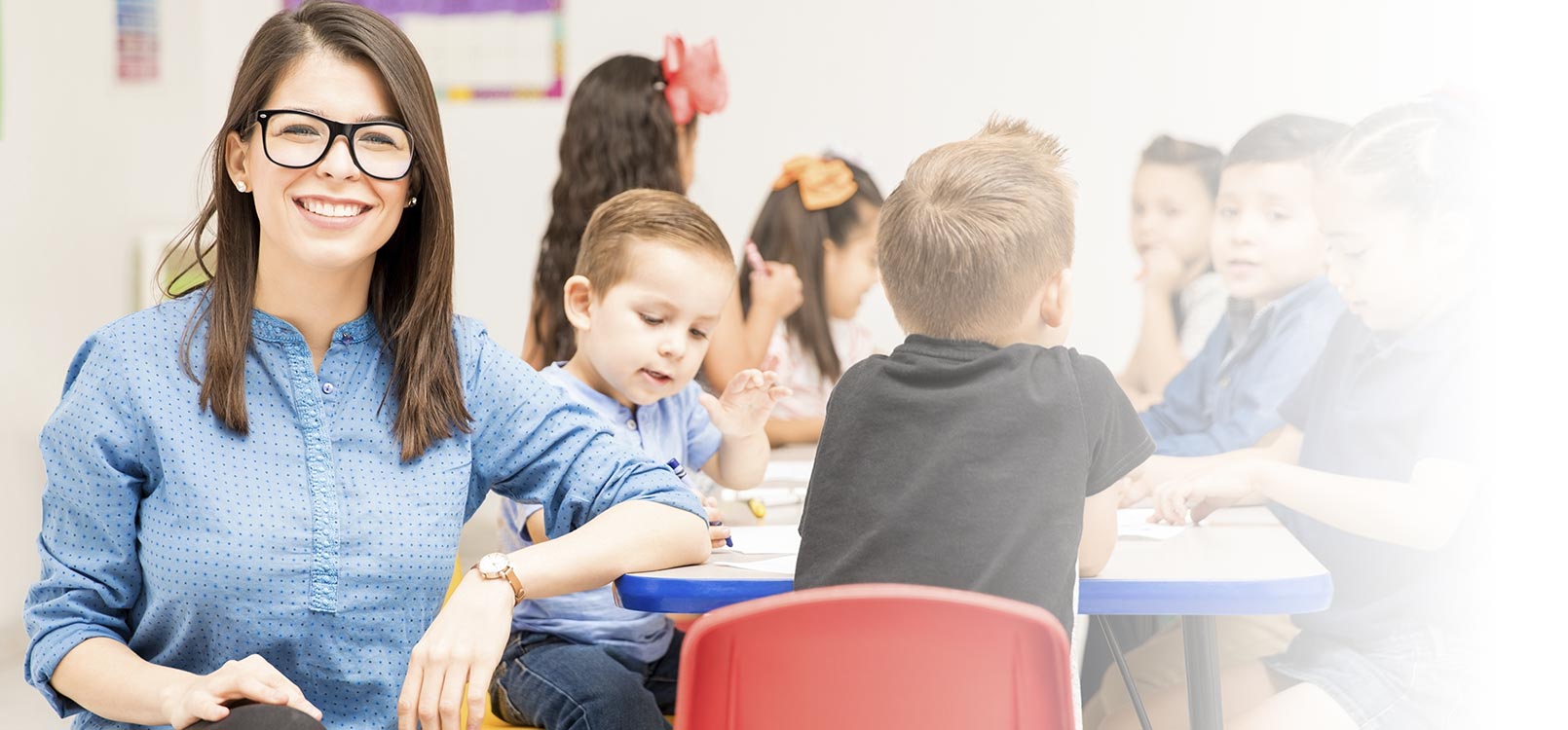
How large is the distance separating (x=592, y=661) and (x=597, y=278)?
0.57 metres

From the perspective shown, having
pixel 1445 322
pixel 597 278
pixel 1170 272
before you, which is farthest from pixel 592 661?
pixel 1170 272

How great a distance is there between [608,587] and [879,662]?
100cm

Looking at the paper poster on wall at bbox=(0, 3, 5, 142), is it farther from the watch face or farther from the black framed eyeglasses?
the watch face

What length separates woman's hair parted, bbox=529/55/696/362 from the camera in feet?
10.1

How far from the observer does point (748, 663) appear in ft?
3.36

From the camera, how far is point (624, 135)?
3.16 m

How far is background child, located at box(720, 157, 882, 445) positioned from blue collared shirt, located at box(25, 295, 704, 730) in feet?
7.45

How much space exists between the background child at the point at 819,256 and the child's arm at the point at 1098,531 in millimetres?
2227

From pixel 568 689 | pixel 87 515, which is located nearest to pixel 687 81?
pixel 568 689

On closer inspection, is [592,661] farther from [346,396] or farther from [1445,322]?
[1445,322]

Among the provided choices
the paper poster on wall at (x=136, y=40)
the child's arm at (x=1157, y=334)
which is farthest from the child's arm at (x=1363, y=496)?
the paper poster on wall at (x=136, y=40)

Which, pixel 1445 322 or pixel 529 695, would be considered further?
pixel 1445 322

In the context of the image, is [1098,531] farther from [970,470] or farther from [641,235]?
[641,235]

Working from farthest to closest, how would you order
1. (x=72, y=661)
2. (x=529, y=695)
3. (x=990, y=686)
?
(x=529, y=695) < (x=72, y=661) < (x=990, y=686)
